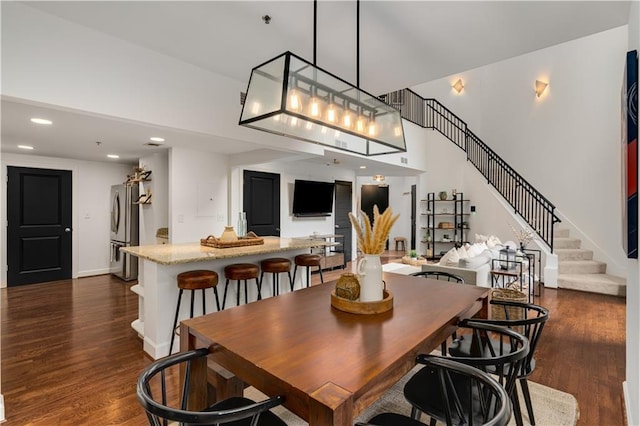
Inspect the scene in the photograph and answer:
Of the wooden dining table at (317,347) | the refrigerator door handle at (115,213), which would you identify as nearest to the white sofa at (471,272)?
the wooden dining table at (317,347)

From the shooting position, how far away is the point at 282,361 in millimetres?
1216

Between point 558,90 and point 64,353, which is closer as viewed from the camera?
point 64,353

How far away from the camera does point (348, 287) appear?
6.17 ft

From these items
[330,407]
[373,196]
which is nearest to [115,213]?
[330,407]

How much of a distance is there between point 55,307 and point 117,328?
4.86 ft

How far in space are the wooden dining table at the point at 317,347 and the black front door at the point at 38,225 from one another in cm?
594

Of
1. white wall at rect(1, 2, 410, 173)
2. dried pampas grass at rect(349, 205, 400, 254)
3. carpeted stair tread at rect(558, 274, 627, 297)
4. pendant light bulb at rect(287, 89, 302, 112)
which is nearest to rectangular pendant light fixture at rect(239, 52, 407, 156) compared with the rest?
pendant light bulb at rect(287, 89, 302, 112)

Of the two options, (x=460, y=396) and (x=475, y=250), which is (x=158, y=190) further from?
(x=460, y=396)

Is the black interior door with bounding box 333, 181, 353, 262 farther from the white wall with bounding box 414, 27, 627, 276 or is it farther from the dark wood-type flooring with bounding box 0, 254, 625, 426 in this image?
the dark wood-type flooring with bounding box 0, 254, 625, 426

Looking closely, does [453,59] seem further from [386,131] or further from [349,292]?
[349,292]

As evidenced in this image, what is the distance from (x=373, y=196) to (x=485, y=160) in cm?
422

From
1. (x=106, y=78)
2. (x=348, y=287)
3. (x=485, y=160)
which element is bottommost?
(x=348, y=287)

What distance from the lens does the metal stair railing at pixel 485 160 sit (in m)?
6.68

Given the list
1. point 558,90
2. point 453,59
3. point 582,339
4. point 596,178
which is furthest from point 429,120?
point 582,339
